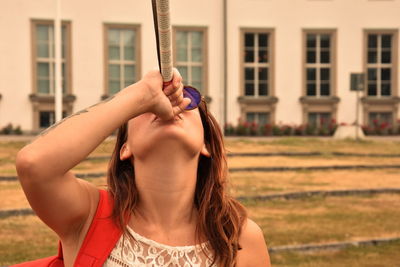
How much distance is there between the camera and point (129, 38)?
26734 millimetres

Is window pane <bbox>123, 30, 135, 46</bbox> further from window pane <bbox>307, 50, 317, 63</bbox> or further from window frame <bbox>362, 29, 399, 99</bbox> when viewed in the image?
window frame <bbox>362, 29, 399, 99</bbox>

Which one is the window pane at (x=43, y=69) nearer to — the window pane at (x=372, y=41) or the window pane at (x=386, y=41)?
the window pane at (x=372, y=41)

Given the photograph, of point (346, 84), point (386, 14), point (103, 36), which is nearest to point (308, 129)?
point (346, 84)

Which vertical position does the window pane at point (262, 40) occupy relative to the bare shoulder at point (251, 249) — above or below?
above

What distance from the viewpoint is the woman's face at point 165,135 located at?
1812 mm

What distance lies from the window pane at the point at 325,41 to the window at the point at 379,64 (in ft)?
4.44

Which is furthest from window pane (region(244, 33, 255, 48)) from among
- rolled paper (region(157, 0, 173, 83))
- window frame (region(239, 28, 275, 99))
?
rolled paper (region(157, 0, 173, 83))

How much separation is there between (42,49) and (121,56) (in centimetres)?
265

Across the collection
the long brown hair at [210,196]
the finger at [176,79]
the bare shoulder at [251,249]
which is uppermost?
the finger at [176,79]

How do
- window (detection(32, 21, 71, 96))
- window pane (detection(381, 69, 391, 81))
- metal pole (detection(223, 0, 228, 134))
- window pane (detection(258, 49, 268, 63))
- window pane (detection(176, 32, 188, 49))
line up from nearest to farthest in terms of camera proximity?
window (detection(32, 21, 71, 96)), metal pole (detection(223, 0, 228, 134)), window pane (detection(176, 32, 188, 49)), window pane (detection(258, 49, 268, 63)), window pane (detection(381, 69, 391, 81))

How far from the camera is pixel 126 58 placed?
1064 inches

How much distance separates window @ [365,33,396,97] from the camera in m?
27.9

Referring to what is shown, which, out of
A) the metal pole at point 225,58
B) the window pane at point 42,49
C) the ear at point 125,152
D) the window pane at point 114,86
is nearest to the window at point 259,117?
the metal pole at point 225,58

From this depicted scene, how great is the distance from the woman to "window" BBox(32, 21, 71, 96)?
24222 mm
